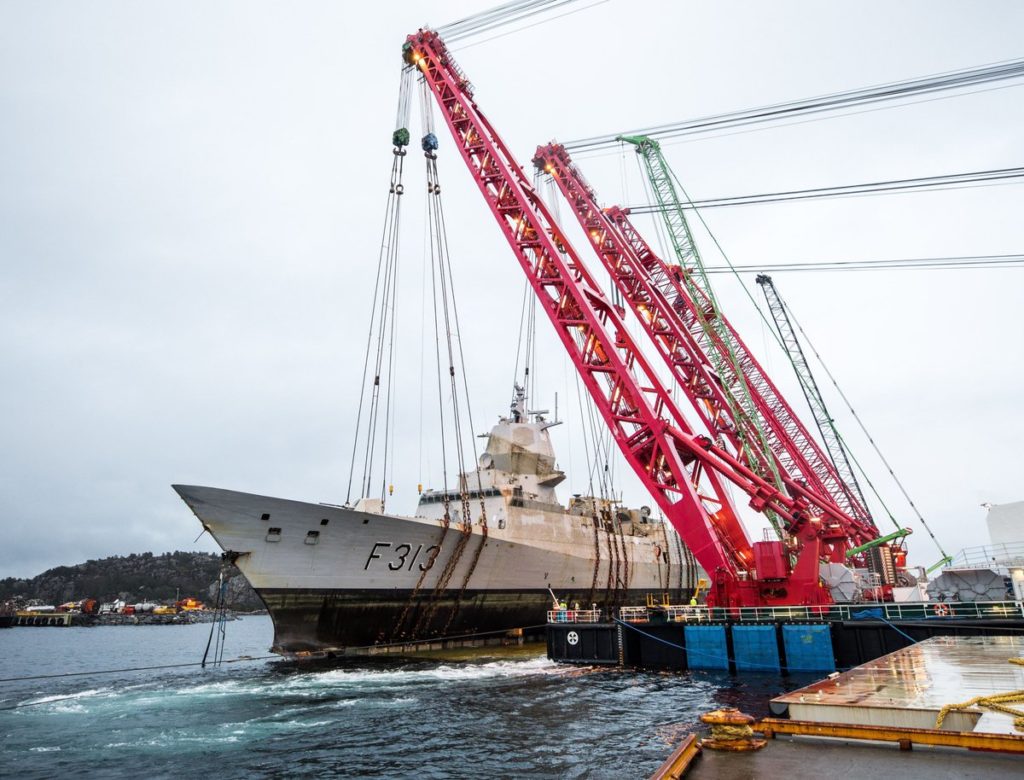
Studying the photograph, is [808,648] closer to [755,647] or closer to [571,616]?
[755,647]

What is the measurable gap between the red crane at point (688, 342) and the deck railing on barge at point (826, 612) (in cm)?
885

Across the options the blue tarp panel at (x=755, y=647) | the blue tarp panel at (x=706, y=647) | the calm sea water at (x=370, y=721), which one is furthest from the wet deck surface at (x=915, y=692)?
the blue tarp panel at (x=706, y=647)

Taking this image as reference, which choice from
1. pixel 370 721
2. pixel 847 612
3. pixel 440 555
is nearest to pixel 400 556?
pixel 440 555

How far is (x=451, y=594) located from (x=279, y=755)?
54.6ft

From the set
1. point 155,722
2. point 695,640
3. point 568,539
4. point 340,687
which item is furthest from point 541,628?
point 155,722

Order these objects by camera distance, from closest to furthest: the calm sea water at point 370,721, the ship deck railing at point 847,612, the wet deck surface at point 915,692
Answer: the wet deck surface at point 915,692 < the calm sea water at point 370,721 < the ship deck railing at point 847,612

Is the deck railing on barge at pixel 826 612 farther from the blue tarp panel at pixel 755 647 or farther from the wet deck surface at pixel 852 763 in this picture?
the wet deck surface at pixel 852 763

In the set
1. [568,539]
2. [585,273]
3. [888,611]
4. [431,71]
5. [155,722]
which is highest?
[431,71]

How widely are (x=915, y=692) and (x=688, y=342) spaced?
2924cm

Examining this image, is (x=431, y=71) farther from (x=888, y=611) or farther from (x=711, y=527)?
(x=888, y=611)

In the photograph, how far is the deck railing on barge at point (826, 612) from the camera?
19.7m

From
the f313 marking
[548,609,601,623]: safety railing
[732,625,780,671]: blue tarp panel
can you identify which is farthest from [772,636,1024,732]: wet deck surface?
the f313 marking

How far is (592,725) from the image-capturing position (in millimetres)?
14062

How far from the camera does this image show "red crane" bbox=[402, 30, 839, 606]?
23.4m
